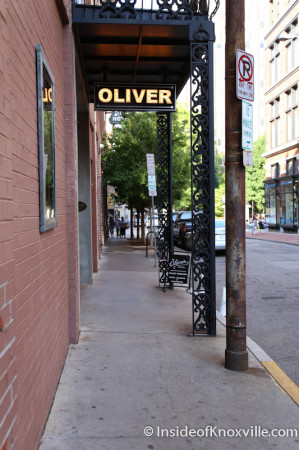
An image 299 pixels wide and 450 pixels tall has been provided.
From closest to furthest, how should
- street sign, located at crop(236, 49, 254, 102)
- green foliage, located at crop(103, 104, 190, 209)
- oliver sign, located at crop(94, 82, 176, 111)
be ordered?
street sign, located at crop(236, 49, 254, 102) → oliver sign, located at crop(94, 82, 176, 111) → green foliage, located at crop(103, 104, 190, 209)

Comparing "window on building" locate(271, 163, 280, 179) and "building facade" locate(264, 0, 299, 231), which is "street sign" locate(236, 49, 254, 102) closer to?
"building facade" locate(264, 0, 299, 231)

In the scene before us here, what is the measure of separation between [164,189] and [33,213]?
8442 millimetres

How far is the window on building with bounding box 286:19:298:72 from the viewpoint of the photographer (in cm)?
3615

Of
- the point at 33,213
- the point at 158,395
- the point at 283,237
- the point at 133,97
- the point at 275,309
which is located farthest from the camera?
the point at 283,237

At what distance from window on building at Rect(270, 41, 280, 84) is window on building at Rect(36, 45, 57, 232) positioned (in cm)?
3998

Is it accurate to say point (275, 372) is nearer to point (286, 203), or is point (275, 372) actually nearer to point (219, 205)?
point (286, 203)

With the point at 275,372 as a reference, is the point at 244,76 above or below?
above

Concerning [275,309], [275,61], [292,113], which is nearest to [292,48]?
[275,61]

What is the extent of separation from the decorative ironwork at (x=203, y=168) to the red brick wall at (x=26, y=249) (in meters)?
2.08

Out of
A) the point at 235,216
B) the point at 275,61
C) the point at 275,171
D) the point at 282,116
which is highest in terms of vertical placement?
the point at 275,61

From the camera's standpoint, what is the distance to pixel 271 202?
42.1m

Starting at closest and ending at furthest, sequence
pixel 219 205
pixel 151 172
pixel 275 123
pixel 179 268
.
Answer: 1. pixel 179 268
2. pixel 151 172
3. pixel 275 123
4. pixel 219 205

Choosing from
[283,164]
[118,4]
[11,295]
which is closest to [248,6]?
[283,164]

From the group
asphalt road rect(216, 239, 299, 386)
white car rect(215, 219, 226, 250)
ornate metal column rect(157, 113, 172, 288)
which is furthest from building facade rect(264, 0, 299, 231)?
ornate metal column rect(157, 113, 172, 288)
